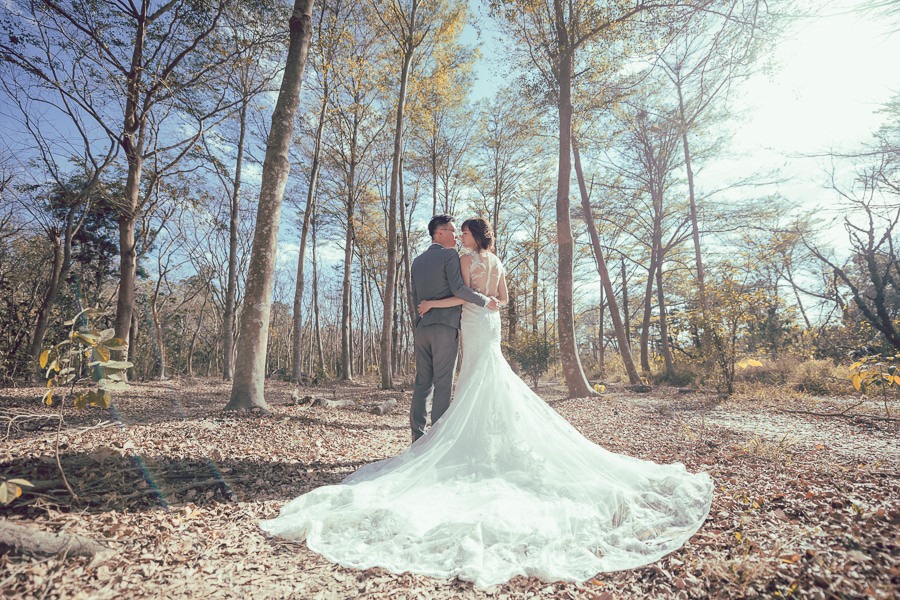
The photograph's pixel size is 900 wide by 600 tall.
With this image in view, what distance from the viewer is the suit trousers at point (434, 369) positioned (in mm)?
3418

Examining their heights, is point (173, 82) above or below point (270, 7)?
below

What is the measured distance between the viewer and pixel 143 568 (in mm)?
1591

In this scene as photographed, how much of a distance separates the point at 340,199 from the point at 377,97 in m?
5.52

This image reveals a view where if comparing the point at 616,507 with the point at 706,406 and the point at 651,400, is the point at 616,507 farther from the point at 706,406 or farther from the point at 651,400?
the point at 651,400

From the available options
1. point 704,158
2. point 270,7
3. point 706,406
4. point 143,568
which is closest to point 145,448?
point 143,568

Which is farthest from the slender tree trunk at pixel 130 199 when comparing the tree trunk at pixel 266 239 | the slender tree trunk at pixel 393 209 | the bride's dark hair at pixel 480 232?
the bride's dark hair at pixel 480 232

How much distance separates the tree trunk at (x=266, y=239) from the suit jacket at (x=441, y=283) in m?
2.17

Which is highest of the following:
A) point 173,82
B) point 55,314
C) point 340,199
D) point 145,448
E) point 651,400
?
point 340,199

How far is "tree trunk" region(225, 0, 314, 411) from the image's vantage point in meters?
4.42

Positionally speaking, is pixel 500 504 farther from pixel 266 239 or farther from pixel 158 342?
pixel 158 342

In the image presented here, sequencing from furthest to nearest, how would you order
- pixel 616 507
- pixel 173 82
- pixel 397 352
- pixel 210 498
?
pixel 397 352 < pixel 173 82 < pixel 210 498 < pixel 616 507

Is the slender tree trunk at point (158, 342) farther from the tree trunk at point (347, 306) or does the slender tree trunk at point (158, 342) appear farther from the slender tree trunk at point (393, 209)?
the slender tree trunk at point (393, 209)

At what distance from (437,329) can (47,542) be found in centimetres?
261

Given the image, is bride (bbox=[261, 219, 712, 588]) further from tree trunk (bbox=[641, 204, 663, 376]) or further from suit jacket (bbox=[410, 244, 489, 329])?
tree trunk (bbox=[641, 204, 663, 376])
